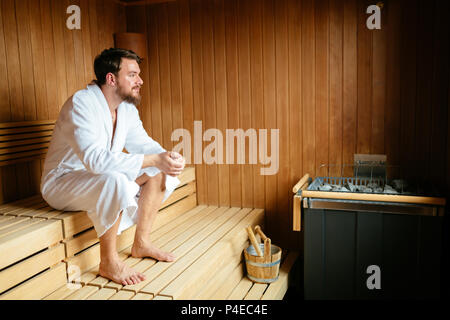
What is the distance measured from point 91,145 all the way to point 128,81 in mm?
472

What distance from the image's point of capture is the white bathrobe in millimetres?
2053

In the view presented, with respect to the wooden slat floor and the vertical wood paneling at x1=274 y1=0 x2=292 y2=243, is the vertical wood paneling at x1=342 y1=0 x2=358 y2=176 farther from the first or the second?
the wooden slat floor

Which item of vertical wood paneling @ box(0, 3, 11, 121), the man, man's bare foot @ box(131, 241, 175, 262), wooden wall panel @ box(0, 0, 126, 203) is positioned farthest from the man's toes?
vertical wood paneling @ box(0, 3, 11, 121)

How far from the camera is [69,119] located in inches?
84.5

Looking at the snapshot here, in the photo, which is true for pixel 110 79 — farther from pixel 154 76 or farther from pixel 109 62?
pixel 154 76

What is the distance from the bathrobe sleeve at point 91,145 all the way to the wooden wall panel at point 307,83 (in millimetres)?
1315

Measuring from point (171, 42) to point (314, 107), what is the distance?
128cm

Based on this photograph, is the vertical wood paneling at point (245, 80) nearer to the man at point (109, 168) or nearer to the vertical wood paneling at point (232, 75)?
the vertical wood paneling at point (232, 75)

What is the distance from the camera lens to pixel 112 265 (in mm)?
2072

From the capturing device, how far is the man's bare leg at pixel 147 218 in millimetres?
2309

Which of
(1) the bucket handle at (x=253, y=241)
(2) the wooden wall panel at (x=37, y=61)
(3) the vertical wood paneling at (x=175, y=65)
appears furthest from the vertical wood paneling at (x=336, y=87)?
(2) the wooden wall panel at (x=37, y=61)

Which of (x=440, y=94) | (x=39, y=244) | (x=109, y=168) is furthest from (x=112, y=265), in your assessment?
(x=440, y=94)
